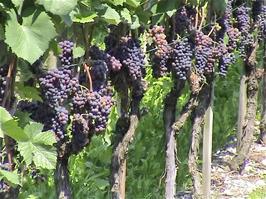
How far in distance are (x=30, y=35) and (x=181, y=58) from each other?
5.53 feet

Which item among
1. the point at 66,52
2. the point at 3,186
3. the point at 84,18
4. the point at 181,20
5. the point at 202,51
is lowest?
the point at 3,186

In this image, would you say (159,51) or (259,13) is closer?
(159,51)

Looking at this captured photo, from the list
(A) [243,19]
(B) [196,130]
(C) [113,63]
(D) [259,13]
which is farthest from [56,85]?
(D) [259,13]

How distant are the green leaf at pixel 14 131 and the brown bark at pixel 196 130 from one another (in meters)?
2.44

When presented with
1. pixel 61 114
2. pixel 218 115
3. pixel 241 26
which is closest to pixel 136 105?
pixel 61 114

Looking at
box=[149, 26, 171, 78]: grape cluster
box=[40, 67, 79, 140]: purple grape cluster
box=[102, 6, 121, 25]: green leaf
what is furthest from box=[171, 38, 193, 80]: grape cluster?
box=[40, 67, 79, 140]: purple grape cluster

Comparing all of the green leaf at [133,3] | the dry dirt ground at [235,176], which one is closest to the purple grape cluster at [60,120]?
the green leaf at [133,3]

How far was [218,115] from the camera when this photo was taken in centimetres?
663

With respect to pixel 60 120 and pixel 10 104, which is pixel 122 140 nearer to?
pixel 60 120

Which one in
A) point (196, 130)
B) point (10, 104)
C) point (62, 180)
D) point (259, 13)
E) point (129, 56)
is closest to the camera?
point (10, 104)

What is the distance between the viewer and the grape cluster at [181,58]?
3.76 meters

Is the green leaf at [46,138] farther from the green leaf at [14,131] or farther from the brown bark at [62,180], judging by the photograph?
the brown bark at [62,180]

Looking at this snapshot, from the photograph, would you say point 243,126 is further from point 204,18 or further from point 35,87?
point 35,87

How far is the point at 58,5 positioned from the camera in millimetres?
2180
